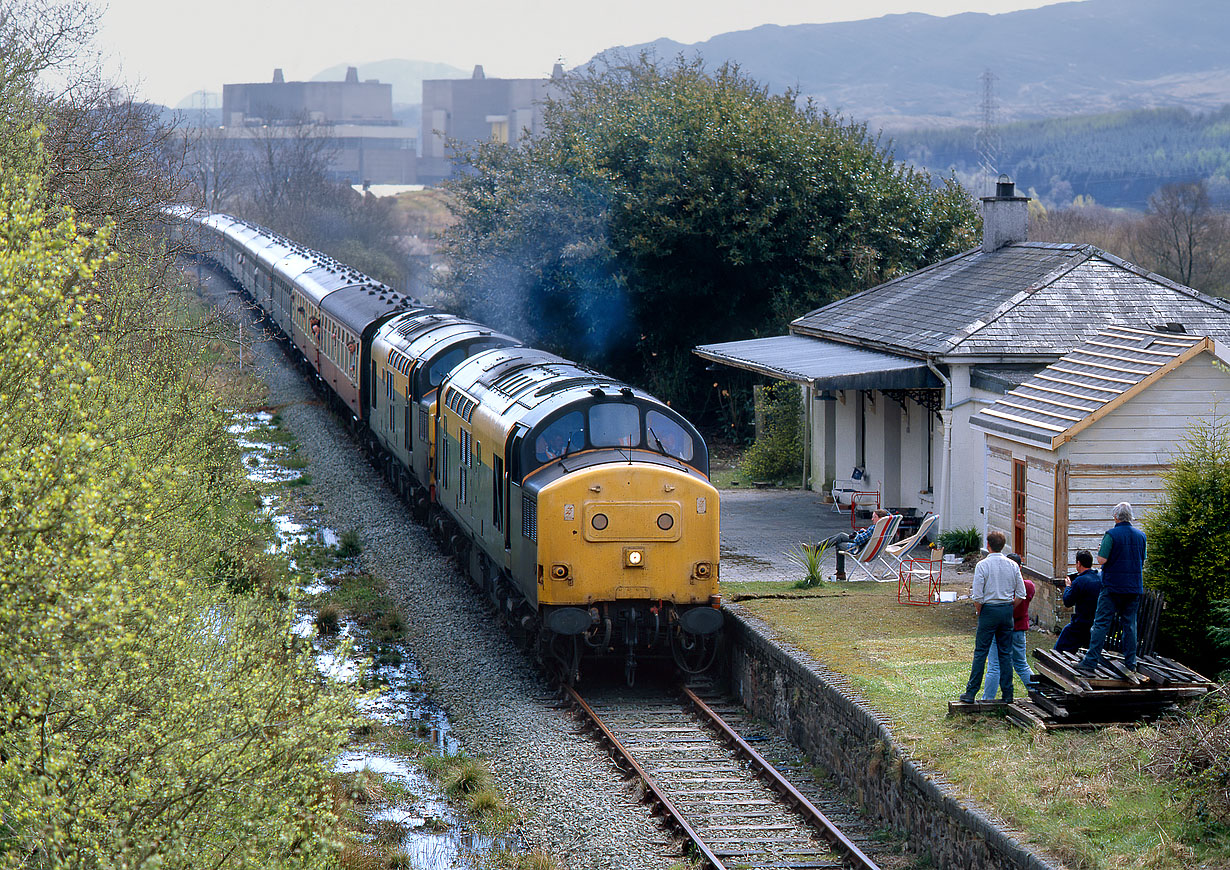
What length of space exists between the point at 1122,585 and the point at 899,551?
6073 mm

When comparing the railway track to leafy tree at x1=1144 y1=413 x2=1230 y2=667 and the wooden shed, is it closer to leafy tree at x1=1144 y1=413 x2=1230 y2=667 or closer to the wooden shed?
Result: leafy tree at x1=1144 y1=413 x2=1230 y2=667

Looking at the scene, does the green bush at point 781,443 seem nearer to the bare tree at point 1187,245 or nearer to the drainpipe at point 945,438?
the drainpipe at point 945,438

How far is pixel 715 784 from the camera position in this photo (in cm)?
1129

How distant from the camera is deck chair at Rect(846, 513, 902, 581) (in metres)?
17.3

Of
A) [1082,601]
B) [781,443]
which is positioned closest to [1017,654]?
[1082,601]

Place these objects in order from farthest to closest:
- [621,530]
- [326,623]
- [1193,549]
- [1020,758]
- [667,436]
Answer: [326,623], [667,436], [621,530], [1193,549], [1020,758]

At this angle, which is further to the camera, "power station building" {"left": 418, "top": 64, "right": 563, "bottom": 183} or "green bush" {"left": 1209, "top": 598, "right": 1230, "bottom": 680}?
"power station building" {"left": 418, "top": 64, "right": 563, "bottom": 183}

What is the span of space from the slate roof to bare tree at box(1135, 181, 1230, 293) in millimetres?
37233

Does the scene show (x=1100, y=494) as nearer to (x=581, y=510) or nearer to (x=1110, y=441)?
(x=1110, y=441)

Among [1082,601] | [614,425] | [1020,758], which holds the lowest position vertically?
[1020,758]

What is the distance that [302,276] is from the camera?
36375 millimetres

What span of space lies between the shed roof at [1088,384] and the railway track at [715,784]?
456cm

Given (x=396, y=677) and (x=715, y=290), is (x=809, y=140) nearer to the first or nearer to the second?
(x=715, y=290)

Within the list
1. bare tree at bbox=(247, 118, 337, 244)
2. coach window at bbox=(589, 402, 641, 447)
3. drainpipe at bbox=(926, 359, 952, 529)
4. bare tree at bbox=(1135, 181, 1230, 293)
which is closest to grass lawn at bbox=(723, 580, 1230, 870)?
coach window at bbox=(589, 402, 641, 447)
